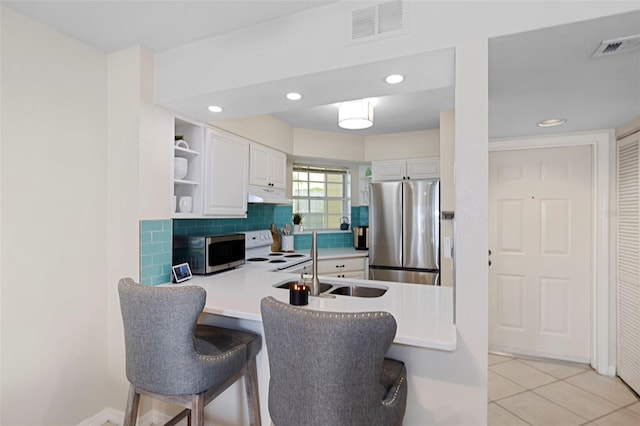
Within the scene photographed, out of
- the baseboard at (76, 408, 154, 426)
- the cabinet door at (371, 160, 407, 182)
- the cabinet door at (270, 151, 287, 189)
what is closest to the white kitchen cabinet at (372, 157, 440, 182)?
the cabinet door at (371, 160, 407, 182)

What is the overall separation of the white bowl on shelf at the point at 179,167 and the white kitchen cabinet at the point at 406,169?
2.52 m

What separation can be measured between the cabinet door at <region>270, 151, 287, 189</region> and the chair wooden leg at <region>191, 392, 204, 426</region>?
2427mm

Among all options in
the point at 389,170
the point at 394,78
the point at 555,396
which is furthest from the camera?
the point at 389,170

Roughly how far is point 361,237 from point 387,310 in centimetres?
279

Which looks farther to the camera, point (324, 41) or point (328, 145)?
point (328, 145)

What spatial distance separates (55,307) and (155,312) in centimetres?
103

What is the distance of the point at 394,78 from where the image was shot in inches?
67.2

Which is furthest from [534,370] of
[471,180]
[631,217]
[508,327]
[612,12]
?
[612,12]

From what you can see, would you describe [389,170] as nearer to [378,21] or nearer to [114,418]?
[378,21]

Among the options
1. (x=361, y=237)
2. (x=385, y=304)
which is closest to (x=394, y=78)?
(x=385, y=304)

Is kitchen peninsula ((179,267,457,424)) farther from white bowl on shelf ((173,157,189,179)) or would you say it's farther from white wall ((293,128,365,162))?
white wall ((293,128,365,162))

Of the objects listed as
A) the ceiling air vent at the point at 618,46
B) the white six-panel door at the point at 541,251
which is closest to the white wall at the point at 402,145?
the white six-panel door at the point at 541,251

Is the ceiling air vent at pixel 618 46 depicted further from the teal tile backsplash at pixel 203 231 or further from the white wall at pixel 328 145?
the white wall at pixel 328 145

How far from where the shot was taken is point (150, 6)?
5.40 feet
